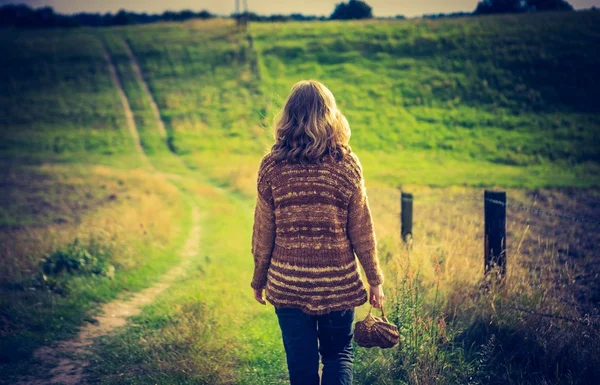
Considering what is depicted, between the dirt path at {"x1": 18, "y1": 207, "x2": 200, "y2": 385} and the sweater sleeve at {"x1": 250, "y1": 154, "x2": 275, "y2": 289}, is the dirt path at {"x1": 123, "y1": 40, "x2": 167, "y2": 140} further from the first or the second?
the sweater sleeve at {"x1": 250, "y1": 154, "x2": 275, "y2": 289}

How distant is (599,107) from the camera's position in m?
29.4

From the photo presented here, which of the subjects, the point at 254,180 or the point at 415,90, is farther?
the point at 415,90

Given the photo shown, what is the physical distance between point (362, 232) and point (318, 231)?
0.29m

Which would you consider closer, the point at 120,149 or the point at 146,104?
the point at 120,149

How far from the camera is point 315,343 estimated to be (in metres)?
2.91

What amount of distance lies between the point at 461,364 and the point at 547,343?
98 centimetres

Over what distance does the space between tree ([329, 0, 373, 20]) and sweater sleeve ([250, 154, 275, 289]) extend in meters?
49.0

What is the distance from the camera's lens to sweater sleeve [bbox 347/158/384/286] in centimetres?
283

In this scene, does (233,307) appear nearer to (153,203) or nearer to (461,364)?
(461,364)

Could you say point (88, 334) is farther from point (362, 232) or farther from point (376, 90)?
point (376, 90)

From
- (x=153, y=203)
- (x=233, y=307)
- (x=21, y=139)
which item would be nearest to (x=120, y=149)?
(x=21, y=139)

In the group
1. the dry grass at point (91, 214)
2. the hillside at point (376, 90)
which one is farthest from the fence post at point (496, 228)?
the hillside at point (376, 90)

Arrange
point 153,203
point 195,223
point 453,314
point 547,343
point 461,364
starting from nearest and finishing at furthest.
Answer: point 461,364, point 547,343, point 453,314, point 195,223, point 153,203

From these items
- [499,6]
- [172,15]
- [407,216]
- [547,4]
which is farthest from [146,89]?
[547,4]
